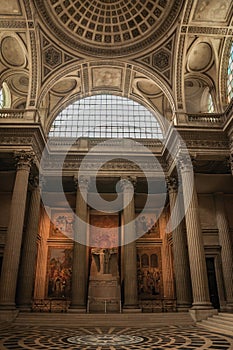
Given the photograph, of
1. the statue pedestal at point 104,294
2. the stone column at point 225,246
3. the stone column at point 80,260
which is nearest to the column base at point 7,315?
the stone column at point 80,260

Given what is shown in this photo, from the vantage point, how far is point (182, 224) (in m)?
14.7

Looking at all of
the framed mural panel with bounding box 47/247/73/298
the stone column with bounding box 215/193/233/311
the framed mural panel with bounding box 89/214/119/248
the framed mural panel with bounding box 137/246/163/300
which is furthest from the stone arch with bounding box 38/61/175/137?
the framed mural panel with bounding box 137/246/163/300

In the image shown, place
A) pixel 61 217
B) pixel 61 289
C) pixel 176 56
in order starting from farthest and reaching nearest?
pixel 61 217, pixel 61 289, pixel 176 56

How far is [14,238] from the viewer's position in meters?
11.2

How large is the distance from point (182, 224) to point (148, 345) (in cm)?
916

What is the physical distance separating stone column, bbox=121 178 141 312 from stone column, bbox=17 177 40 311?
14.0 ft

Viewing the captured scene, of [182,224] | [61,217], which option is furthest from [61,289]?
[182,224]

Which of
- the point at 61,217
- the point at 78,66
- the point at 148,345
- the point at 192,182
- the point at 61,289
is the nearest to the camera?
the point at 148,345

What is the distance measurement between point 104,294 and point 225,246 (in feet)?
22.2

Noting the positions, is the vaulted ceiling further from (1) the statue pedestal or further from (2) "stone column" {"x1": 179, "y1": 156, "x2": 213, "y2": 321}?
(1) the statue pedestal

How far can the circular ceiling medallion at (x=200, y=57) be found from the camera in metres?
14.4

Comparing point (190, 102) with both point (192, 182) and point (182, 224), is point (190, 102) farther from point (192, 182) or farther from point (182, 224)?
point (182, 224)

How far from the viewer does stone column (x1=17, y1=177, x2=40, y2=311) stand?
1202cm

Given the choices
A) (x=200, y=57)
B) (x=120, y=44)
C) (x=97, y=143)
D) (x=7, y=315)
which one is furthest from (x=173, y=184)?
(x=7, y=315)
